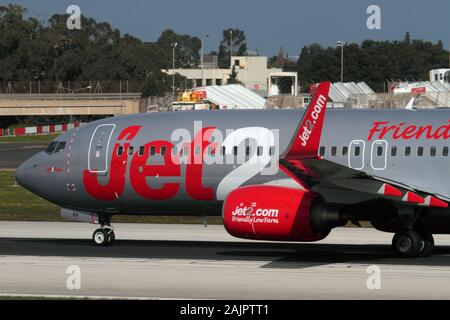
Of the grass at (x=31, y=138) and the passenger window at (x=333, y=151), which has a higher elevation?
the passenger window at (x=333, y=151)

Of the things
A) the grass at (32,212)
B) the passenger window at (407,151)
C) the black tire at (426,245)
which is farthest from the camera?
the grass at (32,212)

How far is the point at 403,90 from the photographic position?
3637 inches

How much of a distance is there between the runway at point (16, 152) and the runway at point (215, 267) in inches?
1362

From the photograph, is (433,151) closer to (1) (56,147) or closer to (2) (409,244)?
(2) (409,244)

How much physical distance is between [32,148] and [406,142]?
61.0 metres

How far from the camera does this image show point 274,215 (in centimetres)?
2289

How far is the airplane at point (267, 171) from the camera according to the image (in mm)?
22984

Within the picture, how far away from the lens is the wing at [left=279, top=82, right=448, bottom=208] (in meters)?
21.8

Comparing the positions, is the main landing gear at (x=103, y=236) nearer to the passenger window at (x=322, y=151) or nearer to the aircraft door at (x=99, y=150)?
the aircraft door at (x=99, y=150)

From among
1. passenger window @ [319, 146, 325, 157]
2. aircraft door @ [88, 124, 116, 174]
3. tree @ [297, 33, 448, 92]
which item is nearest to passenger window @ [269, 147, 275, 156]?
passenger window @ [319, 146, 325, 157]

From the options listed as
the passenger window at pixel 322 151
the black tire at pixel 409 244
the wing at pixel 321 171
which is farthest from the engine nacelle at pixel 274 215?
the passenger window at pixel 322 151

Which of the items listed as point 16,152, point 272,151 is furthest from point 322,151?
point 16,152

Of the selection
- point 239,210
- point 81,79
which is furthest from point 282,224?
point 81,79

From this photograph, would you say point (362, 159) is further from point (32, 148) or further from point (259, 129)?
point (32, 148)
